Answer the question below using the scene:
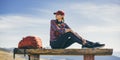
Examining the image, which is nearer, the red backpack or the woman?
the woman

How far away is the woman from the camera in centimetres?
1066

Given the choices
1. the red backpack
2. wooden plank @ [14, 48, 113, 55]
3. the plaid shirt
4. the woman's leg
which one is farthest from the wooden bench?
the plaid shirt

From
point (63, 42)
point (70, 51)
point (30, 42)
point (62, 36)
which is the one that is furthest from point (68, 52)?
point (30, 42)

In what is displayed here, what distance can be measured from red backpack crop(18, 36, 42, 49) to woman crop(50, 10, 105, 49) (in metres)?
0.39

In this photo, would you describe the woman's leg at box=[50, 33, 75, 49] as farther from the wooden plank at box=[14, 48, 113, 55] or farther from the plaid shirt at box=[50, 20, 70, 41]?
the wooden plank at box=[14, 48, 113, 55]

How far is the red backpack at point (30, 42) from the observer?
1103 cm

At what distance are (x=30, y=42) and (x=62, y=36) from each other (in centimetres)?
98

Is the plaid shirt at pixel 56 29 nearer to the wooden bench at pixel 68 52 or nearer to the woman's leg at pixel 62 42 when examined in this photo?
the woman's leg at pixel 62 42

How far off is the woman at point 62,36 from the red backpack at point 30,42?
0.39 m

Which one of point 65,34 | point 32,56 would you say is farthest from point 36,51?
point 65,34

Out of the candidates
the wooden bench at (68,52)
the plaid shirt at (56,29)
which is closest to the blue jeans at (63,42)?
the plaid shirt at (56,29)

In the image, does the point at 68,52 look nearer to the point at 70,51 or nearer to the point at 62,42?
the point at 70,51

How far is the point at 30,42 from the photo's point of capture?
36.2 ft

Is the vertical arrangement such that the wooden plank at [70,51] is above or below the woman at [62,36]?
below
